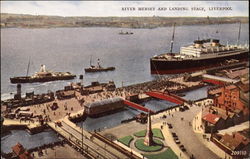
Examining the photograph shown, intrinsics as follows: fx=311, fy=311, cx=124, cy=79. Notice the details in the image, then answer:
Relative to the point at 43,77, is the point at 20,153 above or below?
below

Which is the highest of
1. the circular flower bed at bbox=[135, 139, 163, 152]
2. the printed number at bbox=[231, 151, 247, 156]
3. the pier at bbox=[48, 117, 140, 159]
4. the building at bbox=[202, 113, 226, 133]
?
the building at bbox=[202, 113, 226, 133]

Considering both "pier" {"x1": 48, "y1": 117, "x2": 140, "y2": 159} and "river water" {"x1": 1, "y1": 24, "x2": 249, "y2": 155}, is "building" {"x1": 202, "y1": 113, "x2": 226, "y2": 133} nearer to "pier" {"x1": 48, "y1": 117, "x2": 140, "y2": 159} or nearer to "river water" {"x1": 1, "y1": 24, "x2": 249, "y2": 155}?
"pier" {"x1": 48, "y1": 117, "x2": 140, "y2": 159}

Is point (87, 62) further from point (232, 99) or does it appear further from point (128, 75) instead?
point (232, 99)

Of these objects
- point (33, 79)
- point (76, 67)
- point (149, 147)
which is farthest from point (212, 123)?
point (76, 67)

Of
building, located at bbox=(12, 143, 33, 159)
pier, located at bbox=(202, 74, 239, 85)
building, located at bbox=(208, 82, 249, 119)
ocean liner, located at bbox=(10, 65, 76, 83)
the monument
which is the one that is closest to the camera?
building, located at bbox=(12, 143, 33, 159)

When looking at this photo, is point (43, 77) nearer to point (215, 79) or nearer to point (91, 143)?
point (215, 79)

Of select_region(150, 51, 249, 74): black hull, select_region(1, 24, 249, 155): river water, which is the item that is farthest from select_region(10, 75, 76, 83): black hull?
select_region(150, 51, 249, 74): black hull

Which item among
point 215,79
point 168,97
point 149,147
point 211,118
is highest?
point 215,79

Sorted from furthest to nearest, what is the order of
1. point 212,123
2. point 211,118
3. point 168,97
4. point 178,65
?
point 178,65 → point 168,97 → point 211,118 → point 212,123

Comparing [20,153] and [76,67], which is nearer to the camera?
[20,153]
